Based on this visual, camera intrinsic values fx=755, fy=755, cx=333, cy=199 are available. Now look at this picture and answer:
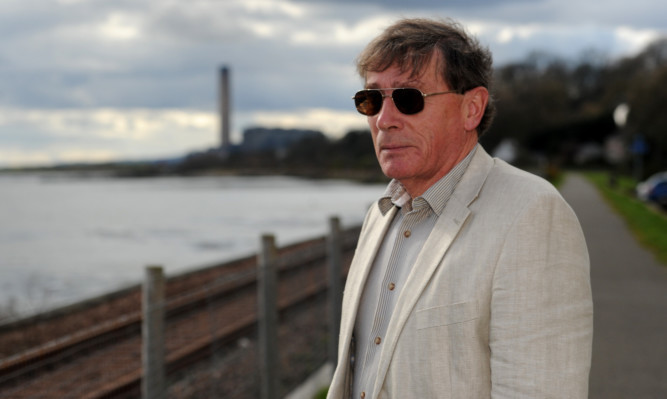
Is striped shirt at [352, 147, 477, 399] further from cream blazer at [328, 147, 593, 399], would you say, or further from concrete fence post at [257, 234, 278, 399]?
concrete fence post at [257, 234, 278, 399]

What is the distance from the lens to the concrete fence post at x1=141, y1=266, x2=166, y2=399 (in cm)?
445

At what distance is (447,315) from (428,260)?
6.5 inches

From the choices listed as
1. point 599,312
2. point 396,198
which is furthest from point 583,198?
point 396,198

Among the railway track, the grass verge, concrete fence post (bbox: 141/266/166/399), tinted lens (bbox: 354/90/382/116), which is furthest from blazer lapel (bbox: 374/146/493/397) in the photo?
the grass verge

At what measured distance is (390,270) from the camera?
7.39 feet

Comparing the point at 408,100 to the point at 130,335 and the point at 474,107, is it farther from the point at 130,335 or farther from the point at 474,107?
the point at 130,335

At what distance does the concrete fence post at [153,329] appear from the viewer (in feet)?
14.6

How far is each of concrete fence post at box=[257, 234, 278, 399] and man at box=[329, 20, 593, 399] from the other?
11.0 ft

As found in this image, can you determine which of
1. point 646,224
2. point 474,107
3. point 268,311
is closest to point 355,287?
point 474,107

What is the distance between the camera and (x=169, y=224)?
4519cm

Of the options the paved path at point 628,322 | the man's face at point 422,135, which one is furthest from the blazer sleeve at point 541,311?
the paved path at point 628,322

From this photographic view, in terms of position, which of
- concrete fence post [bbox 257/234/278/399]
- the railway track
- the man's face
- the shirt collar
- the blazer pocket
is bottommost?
the railway track

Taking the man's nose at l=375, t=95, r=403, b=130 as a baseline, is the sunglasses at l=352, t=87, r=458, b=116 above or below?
above

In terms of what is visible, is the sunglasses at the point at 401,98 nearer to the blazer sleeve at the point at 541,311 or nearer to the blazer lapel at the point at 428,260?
the blazer lapel at the point at 428,260
